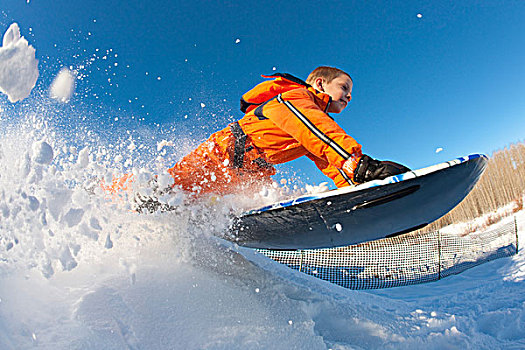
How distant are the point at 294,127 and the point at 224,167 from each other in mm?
694

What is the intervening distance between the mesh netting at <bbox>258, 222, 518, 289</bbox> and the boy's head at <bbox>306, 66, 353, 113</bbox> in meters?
2.55

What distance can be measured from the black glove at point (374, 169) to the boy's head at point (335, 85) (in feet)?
2.93

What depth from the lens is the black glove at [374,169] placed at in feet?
5.56

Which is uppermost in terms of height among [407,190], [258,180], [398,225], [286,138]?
[286,138]

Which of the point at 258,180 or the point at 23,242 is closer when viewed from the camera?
the point at 23,242

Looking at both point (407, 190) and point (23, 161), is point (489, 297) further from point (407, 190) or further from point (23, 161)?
point (23, 161)

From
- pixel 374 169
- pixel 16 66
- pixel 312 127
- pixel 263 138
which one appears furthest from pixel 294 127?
pixel 16 66

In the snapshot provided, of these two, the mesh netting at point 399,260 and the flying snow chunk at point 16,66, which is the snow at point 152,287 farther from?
the mesh netting at point 399,260

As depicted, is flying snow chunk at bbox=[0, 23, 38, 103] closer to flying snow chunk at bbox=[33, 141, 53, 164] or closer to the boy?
flying snow chunk at bbox=[33, 141, 53, 164]

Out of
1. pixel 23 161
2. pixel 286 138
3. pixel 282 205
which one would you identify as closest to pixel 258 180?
pixel 286 138

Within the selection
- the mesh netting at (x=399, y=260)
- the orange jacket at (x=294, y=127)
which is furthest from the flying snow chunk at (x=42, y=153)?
the mesh netting at (x=399, y=260)

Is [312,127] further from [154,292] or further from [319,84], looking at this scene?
[154,292]

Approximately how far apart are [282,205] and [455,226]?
12.1 metres

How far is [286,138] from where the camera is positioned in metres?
2.26
